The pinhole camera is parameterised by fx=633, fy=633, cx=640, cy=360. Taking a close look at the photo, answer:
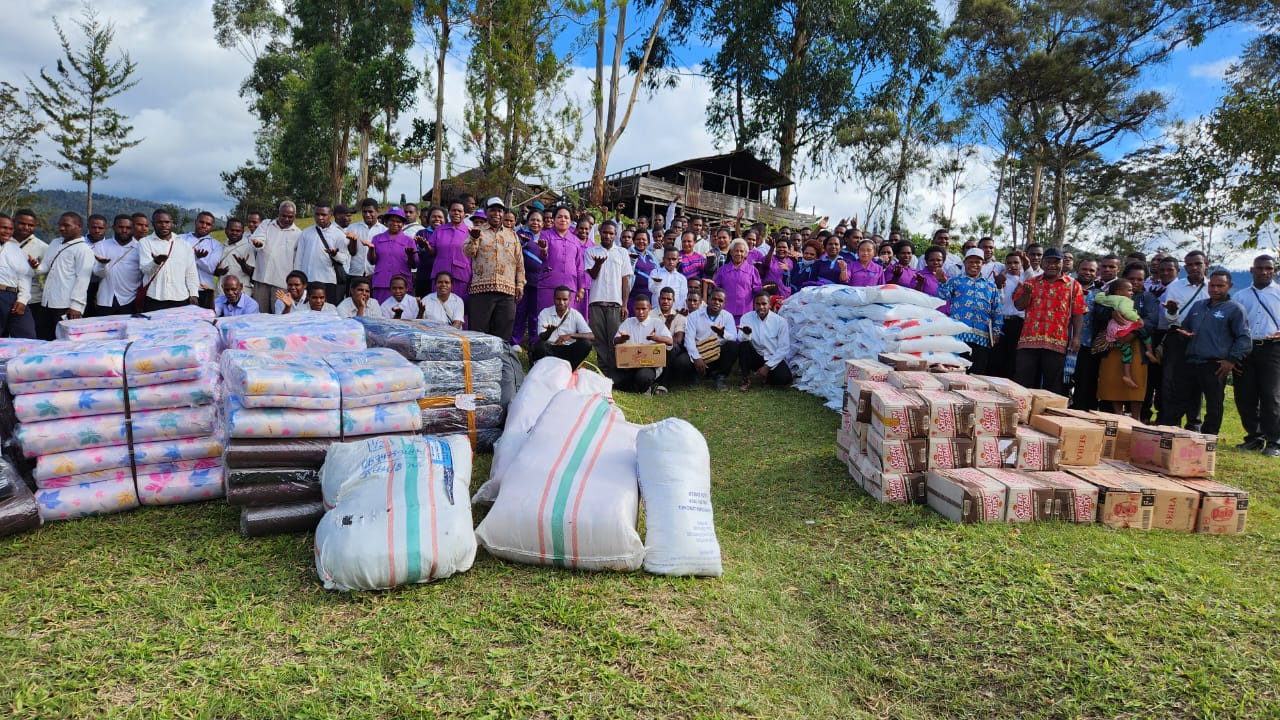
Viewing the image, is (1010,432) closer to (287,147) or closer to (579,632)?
(579,632)

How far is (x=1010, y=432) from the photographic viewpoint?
4.11 meters

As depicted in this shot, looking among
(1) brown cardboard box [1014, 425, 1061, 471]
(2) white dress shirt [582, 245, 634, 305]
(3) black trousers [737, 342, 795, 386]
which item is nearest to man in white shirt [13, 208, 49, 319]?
(2) white dress shirt [582, 245, 634, 305]

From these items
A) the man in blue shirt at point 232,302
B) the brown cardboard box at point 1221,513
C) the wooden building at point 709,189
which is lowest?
the brown cardboard box at point 1221,513

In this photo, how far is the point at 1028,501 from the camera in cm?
377

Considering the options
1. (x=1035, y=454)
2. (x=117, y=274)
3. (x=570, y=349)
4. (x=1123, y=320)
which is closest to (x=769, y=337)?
(x=570, y=349)

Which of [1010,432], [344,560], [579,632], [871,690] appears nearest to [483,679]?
[579,632]

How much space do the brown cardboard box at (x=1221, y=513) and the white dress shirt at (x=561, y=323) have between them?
536 centimetres

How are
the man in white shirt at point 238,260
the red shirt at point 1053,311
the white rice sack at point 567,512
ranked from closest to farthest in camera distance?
the white rice sack at point 567,512, the red shirt at point 1053,311, the man in white shirt at point 238,260

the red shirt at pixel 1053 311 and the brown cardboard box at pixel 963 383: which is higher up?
the red shirt at pixel 1053 311

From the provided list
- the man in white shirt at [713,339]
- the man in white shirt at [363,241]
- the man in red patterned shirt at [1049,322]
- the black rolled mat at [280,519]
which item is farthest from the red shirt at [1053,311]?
the man in white shirt at [363,241]

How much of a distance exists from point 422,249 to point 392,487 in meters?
5.37

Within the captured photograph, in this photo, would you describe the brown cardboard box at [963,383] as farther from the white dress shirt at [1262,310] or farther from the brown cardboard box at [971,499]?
the white dress shirt at [1262,310]

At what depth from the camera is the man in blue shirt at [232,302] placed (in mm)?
6094

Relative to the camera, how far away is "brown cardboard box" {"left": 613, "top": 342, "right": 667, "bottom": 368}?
690 centimetres
